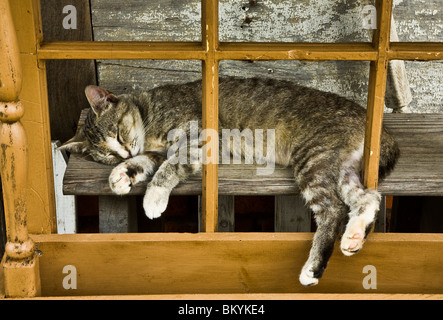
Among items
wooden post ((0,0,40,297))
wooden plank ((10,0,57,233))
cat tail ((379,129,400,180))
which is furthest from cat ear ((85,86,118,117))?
cat tail ((379,129,400,180))

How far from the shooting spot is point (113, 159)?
2.24 meters

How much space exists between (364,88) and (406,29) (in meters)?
0.31

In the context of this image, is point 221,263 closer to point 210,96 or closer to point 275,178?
point 275,178

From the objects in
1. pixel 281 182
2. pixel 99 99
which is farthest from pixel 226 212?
pixel 99 99

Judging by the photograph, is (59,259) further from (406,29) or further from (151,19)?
(406,29)

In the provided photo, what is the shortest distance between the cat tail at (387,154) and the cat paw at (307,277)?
455mm

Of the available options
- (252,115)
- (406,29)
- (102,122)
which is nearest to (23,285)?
(102,122)

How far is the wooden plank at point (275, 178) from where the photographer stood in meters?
1.86

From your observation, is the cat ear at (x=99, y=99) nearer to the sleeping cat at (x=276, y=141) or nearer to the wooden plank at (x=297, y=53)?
the sleeping cat at (x=276, y=141)

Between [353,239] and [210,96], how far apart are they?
0.60 meters

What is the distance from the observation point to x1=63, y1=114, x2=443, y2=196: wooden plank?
186cm

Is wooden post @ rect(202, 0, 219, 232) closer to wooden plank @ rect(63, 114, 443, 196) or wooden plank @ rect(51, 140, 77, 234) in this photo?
wooden plank @ rect(63, 114, 443, 196)

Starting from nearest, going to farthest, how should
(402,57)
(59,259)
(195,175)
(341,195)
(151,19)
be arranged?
1. (402,57)
2. (59,259)
3. (341,195)
4. (195,175)
5. (151,19)

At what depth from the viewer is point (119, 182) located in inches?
74.6
